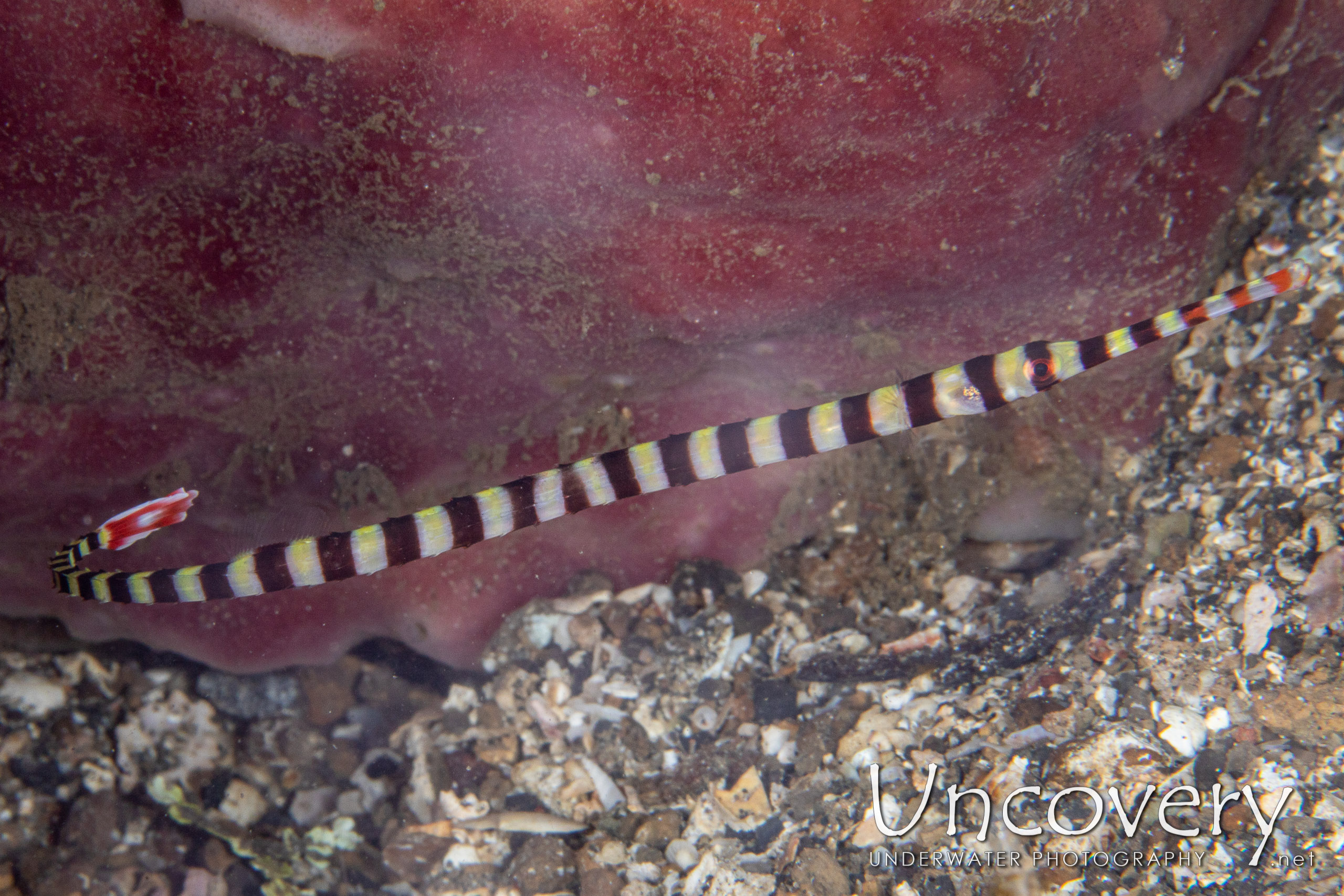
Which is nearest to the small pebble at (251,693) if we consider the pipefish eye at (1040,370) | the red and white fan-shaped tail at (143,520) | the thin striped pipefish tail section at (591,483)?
the thin striped pipefish tail section at (591,483)

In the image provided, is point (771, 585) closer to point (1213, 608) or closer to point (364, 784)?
point (1213, 608)

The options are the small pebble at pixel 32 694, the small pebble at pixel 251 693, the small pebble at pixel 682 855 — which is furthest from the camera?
the small pebble at pixel 251 693

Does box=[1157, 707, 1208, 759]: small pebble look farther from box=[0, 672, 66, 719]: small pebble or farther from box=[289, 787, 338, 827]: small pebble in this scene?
box=[0, 672, 66, 719]: small pebble

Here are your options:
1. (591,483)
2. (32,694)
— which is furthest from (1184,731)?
(32,694)

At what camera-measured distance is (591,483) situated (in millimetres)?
3490

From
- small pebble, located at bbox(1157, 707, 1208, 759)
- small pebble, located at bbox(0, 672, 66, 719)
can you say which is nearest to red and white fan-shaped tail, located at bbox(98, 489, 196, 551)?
small pebble, located at bbox(0, 672, 66, 719)

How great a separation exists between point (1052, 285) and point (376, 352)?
3148 mm

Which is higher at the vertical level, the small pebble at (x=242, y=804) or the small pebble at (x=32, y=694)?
the small pebble at (x=32, y=694)

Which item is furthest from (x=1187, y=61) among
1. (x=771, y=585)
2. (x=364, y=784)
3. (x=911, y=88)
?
(x=364, y=784)

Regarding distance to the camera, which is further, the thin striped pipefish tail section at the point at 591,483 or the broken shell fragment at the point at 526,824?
the broken shell fragment at the point at 526,824

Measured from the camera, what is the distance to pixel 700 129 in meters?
2.82

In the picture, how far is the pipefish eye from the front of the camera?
3.02 m

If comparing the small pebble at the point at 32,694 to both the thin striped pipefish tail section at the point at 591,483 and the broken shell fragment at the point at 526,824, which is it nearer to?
the thin striped pipefish tail section at the point at 591,483

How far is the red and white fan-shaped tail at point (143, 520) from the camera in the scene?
3084mm
